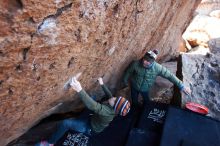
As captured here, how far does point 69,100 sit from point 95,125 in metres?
0.64

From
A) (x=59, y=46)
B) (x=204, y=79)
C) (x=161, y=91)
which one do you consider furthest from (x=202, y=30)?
(x=59, y=46)

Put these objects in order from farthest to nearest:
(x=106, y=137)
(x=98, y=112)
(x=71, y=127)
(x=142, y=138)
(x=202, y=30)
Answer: (x=202, y=30)
(x=106, y=137)
(x=71, y=127)
(x=142, y=138)
(x=98, y=112)

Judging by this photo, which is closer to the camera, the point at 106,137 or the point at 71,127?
the point at 71,127

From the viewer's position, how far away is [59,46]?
3486mm

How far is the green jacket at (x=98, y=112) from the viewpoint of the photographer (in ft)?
14.7

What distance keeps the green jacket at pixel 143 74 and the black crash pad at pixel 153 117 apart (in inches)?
15.2

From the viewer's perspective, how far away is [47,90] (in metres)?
4.22

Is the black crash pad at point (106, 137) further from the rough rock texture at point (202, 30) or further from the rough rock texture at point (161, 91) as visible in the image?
the rough rock texture at point (202, 30)

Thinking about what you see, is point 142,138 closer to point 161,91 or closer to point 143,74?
point 143,74

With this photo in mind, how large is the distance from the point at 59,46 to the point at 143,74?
2.59 m

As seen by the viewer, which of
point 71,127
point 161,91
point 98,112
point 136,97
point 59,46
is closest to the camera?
point 59,46

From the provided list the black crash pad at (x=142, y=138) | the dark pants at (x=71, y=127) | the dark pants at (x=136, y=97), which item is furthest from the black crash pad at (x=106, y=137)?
the dark pants at (x=136, y=97)

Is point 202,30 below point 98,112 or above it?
above

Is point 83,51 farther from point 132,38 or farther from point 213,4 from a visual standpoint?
point 213,4
